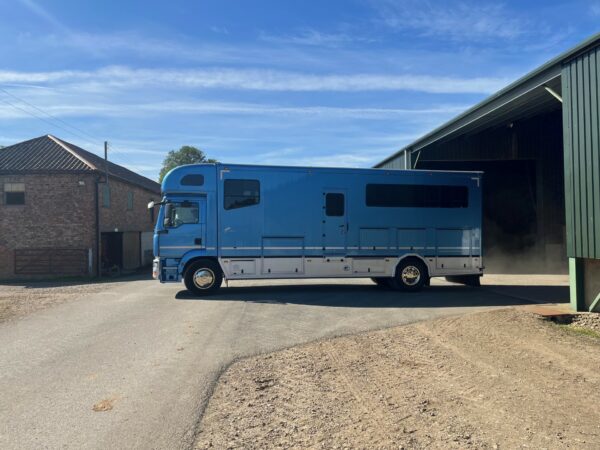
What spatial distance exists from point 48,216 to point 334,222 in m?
16.9

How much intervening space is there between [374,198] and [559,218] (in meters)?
12.7

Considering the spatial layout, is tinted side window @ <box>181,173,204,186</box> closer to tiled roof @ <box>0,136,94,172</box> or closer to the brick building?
the brick building

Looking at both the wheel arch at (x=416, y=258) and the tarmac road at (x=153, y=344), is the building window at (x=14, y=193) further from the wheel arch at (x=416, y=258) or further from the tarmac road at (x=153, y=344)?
the wheel arch at (x=416, y=258)

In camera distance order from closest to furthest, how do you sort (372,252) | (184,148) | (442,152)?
(372,252), (442,152), (184,148)

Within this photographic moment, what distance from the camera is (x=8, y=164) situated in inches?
947

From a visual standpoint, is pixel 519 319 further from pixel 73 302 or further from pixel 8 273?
pixel 8 273

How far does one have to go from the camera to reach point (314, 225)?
43.5 ft

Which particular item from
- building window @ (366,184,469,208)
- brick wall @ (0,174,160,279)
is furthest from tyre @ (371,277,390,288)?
brick wall @ (0,174,160,279)

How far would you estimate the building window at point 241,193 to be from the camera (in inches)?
510

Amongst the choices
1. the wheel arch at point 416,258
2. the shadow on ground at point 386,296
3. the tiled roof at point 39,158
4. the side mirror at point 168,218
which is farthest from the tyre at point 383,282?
the tiled roof at point 39,158

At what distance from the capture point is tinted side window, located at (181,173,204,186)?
42.5ft

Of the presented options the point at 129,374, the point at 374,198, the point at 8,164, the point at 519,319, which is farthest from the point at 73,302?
the point at 8,164

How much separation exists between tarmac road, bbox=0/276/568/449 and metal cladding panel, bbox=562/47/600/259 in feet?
9.40

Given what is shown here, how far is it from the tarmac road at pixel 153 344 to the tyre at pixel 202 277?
33 centimetres
